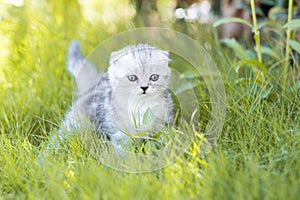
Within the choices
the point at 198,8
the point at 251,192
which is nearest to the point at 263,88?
the point at 251,192

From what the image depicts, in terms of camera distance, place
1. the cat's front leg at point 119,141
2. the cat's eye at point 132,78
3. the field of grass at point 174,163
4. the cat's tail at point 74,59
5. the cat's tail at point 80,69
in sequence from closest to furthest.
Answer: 1. the field of grass at point 174,163
2. the cat's front leg at point 119,141
3. the cat's eye at point 132,78
4. the cat's tail at point 80,69
5. the cat's tail at point 74,59

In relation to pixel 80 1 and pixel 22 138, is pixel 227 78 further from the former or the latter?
pixel 80 1

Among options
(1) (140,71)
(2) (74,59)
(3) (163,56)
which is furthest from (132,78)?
(2) (74,59)

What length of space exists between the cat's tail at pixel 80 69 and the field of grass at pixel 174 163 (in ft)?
0.33

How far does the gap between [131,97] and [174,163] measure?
0.43m

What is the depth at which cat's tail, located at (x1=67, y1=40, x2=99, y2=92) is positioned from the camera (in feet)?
8.33

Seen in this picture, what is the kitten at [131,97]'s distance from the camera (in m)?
1.91

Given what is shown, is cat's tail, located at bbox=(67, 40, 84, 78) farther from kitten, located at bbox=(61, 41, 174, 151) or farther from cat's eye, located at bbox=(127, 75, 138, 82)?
cat's eye, located at bbox=(127, 75, 138, 82)

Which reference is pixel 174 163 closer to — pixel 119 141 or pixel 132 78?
pixel 119 141

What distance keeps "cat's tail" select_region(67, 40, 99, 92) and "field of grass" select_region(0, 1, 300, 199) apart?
100mm

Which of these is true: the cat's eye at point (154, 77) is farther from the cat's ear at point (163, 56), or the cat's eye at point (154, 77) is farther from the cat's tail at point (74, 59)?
the cat's tail at point (74, 59)


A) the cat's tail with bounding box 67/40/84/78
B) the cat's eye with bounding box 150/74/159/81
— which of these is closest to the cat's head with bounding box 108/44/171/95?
the cat's eye with bounding box 150/74/159/81

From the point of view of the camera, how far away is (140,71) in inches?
74.8

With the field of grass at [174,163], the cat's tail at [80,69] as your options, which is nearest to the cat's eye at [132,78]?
the field of grass at [174,163]
